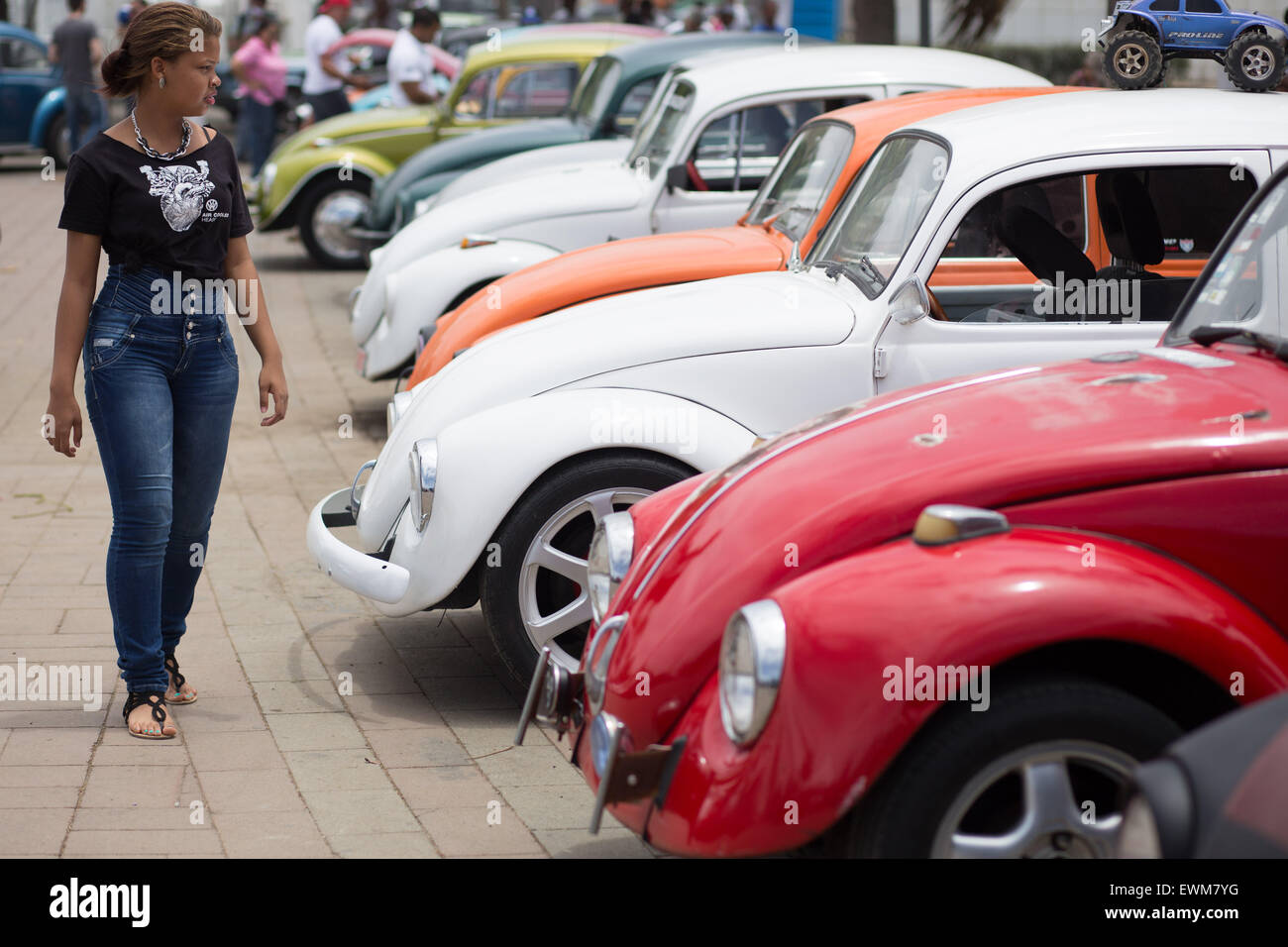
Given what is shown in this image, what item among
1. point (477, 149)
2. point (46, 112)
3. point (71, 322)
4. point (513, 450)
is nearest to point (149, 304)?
point (71, 322)

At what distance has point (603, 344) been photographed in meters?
4.93

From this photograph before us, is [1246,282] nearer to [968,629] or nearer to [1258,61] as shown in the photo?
[968,629]

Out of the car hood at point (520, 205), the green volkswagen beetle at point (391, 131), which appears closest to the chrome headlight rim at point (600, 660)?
the car hood at point (520, 205)

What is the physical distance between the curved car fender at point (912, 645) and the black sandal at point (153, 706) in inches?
88.5

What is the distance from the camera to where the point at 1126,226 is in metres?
4.98

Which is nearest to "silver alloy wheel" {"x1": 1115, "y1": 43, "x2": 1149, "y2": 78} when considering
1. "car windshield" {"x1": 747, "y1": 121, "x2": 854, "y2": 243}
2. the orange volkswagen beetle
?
the orange volkswagen beetle

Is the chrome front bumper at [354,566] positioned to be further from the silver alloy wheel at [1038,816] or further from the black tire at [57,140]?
the black tire at [57,140]

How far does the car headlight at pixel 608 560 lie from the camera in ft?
11.7

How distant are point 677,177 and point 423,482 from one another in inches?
154

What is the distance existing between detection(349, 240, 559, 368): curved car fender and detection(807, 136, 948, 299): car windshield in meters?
2.87

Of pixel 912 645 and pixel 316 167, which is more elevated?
pixel 912 645

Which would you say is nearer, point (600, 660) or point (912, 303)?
point (600, 660)
